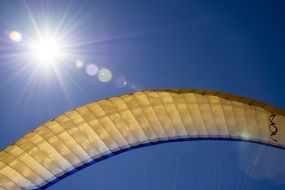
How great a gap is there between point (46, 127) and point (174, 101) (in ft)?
16.3

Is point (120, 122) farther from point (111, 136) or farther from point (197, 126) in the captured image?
point (197, 126)

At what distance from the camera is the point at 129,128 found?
63.9 ft

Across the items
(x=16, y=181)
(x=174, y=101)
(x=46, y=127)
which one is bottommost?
(x=16, y=181)

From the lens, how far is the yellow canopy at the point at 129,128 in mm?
18125

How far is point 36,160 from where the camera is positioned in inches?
722

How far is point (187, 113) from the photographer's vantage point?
19.5m

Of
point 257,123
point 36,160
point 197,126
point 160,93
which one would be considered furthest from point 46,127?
point 257,123

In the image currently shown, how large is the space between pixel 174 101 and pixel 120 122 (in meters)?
2.26

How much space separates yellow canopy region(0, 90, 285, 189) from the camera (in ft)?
59.5

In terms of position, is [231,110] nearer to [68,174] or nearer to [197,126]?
[197,126]

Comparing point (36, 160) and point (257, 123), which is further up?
point (257, 123)

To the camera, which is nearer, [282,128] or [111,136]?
[282,128]

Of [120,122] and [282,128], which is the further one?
[120,122]

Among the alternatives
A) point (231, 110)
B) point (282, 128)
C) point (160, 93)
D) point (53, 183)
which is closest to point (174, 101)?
point (160, 93)
